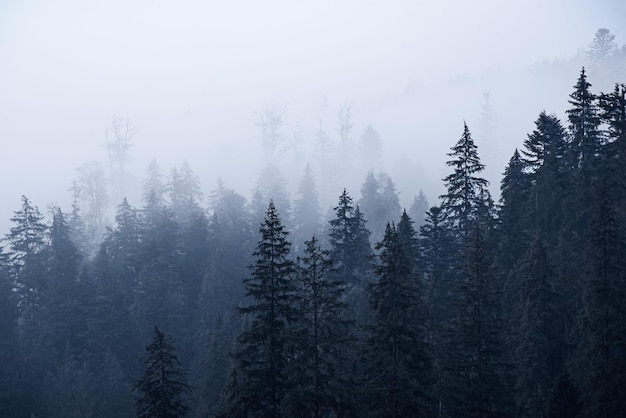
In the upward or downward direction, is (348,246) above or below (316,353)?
above

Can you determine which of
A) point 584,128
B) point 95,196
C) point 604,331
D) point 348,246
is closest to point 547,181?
point 584,128

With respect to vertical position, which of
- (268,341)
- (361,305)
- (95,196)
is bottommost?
(268,341)

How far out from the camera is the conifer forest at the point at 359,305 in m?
20.9

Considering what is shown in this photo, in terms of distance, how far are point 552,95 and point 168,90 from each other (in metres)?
144

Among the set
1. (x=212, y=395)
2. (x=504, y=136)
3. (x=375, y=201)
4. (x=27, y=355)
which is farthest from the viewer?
(x=504, y=136)

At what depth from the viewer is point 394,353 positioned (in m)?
20.5

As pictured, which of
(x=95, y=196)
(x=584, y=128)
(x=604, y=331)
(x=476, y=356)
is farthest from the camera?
(x=95, y=196)

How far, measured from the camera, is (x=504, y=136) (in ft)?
396

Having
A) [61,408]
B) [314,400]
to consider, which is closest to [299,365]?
[314,400]

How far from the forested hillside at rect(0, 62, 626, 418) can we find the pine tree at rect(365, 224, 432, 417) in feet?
0.29

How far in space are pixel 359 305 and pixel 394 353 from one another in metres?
14.5

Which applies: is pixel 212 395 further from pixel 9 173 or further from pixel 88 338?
pixel 9 173

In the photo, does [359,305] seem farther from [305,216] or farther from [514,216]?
[305,216]

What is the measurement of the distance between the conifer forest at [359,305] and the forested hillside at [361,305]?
0.14 meters
